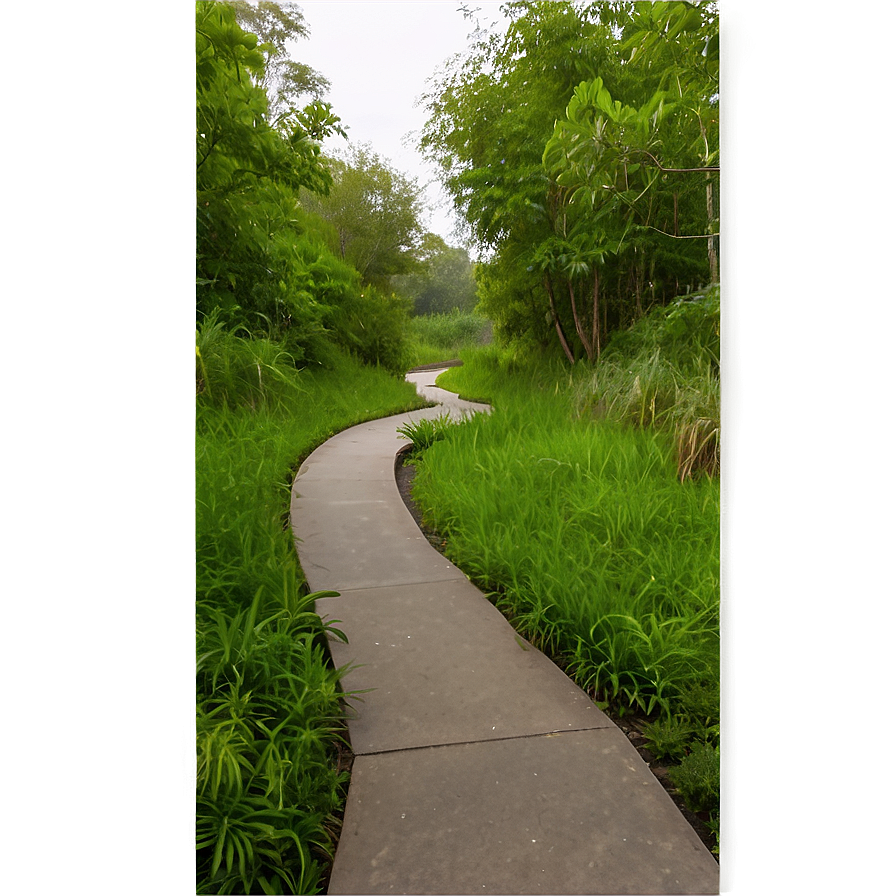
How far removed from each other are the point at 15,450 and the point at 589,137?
8.14 feet

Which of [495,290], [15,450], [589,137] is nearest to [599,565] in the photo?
[589,137]

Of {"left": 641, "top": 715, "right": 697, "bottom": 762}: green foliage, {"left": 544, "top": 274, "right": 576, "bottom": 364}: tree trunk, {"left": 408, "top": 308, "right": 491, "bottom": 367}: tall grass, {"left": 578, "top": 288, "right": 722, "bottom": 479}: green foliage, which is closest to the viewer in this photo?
{"left": 641, "top": 715, "right": 697, "bottom": 762}: green foliage

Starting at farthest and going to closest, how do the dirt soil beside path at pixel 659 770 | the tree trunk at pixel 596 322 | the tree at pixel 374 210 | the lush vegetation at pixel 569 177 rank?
the tree trunk at pixel 596 322, the tree at pixel 374 210, the lush vegetation at pixel 569 177, the dirt soil beside path at pixel 659 770

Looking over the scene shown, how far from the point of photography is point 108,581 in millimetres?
670

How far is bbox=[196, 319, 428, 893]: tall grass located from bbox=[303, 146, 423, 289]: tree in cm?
250

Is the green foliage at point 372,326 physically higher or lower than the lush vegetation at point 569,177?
lower

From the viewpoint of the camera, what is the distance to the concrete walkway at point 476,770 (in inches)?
45.6

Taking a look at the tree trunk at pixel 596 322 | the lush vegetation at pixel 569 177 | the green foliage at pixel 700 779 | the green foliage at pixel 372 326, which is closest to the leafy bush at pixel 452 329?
the green foliage at pixel 372 326

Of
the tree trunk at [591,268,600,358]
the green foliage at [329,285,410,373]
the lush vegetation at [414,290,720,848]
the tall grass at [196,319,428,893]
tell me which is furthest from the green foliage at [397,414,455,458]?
the green foliage at [329,285,410,373]

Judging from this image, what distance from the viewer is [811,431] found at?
651mm

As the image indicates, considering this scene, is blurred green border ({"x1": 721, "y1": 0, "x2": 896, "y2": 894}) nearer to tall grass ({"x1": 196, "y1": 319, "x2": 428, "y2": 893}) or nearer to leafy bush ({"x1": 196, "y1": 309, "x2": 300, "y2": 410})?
tall grass ({"x1": 196, "y1": 319, "x2": 428, "y2": 893})

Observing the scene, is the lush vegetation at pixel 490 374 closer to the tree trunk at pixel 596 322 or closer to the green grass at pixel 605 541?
the green grass at pixel 605 541

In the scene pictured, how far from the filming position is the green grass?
180 centimetres

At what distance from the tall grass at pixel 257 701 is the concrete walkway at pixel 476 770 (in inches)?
2.8
